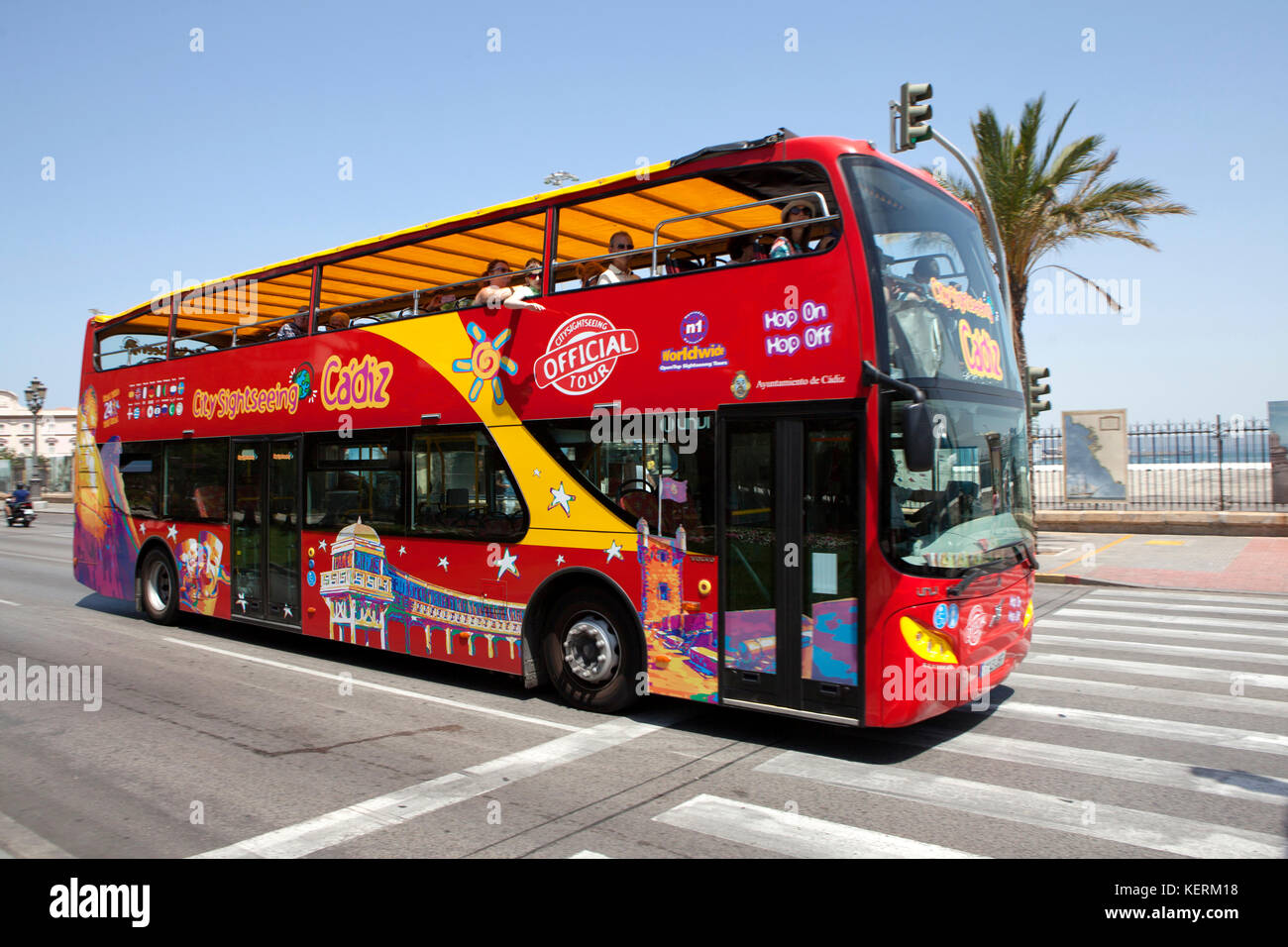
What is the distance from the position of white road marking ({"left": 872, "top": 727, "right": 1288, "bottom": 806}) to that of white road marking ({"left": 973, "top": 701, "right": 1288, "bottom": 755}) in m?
0.66

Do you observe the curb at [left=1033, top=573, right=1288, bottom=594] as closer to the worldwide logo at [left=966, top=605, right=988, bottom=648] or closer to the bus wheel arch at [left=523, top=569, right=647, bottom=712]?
the worldwide logo at [left=966, top=605, right=988, bottom=648]

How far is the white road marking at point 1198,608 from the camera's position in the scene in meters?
12.2

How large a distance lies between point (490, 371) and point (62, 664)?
18.0ft

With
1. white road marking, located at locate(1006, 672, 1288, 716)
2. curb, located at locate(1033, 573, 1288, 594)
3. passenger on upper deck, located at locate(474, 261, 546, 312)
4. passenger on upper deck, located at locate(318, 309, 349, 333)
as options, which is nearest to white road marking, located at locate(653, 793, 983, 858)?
white road marking, located at locate(1006, 672, 1288, 716)

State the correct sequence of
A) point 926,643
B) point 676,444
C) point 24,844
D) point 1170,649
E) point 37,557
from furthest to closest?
point 37,557 → point 1170,649 → point 676,444 → point 926,643 → point 24,844

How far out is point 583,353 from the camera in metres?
7.13

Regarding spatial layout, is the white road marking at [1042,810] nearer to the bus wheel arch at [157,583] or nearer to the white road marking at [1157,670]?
the white road marking at [1157,670]

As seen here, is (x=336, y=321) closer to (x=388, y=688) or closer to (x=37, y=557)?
(x=388, y=688)

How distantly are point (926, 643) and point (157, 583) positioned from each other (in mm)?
10645

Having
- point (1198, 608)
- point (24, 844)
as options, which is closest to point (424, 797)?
point (24, 844)

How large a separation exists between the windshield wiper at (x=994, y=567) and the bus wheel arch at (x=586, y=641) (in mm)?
2341

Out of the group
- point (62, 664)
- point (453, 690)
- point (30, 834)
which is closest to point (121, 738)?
point (30, 834)

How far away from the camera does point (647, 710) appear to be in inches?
289

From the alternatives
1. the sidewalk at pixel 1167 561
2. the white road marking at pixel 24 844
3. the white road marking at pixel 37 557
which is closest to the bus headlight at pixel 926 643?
the white road marking at pixel 24 844
